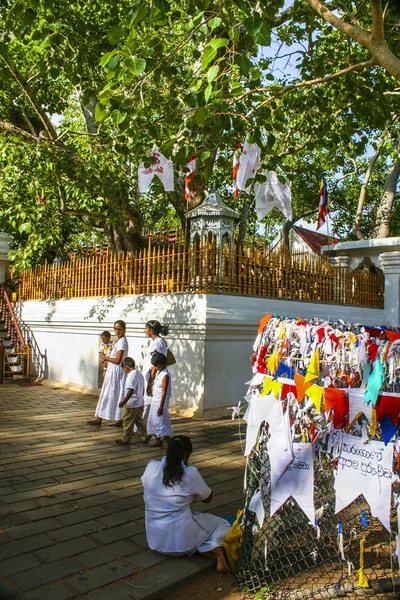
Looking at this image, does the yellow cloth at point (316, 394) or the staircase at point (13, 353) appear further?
the staircase at point (13, 353)

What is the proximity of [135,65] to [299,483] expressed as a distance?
3.95 m

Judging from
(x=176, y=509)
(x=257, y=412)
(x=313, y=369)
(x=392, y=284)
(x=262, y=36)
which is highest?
(x=262, y=36)

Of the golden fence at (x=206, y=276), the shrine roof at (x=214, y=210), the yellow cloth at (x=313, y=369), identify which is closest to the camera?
the yellow cloth at (x=313, y=369)

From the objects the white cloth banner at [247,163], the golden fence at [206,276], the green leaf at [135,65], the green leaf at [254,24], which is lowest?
the golden fence at [206,276]

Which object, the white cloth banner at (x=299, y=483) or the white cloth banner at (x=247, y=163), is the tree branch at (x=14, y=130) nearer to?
the white cloth banner at (x=247, y=163)

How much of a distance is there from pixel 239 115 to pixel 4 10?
5.08 metres

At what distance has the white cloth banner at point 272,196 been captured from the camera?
27.1ft

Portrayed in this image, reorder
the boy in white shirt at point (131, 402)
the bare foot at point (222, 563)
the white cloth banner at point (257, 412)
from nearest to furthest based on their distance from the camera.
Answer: the white cloth banner at point (257, 412) → the bare foot at point (222, 563) → the boy in white shirt at point (131, 402)

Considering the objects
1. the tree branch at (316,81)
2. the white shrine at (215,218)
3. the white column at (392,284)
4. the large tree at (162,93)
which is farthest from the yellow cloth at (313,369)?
the white column at (392,284)

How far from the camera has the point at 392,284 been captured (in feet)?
45.0

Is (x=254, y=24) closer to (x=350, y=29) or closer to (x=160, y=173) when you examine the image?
(x=350, y=29)

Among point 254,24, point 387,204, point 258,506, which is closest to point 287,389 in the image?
point 258,506

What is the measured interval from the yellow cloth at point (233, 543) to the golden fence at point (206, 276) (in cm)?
524

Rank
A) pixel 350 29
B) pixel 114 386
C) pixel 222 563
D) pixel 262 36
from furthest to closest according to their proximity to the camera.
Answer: pixel 114 386 < pixel 350 29 < pixel 262 36 < pixel 222 563
